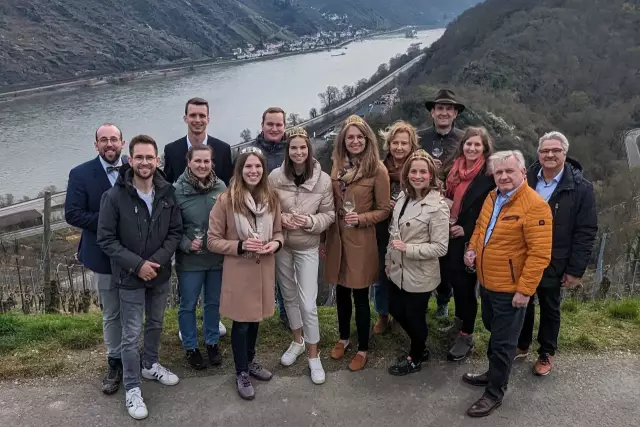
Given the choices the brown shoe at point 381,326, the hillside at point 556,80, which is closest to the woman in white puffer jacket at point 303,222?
the brown shoe at point 381,326

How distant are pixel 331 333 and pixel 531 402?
1.67 m

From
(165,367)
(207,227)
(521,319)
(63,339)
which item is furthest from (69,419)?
(521,319)

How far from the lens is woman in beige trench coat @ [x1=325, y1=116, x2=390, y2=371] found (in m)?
3.84

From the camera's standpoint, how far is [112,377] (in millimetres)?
3842

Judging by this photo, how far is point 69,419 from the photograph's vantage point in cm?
354

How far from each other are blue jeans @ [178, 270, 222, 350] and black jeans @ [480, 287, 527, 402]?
197 centimetres

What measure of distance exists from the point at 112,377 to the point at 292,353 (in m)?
1.34

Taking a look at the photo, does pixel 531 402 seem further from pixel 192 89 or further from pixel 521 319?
pixel 192 89

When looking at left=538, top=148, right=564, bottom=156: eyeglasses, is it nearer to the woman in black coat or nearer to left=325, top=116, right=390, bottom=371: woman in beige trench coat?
the woman in black coat

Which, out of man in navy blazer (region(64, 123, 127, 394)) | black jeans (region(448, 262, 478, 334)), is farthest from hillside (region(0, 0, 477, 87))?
black jeans (region(448, 262, 478, 334))

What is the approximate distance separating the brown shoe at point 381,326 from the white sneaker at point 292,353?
71 centimetres

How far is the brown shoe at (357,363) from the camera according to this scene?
4070mm

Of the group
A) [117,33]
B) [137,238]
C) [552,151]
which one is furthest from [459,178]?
[117,33]

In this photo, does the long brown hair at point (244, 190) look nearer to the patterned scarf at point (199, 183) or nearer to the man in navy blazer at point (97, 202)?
the patterned scarf at point (199, 183)
